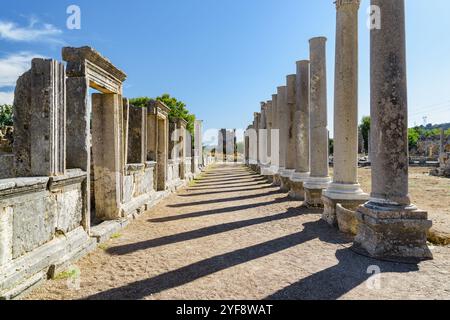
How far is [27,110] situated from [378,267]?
5466 mm

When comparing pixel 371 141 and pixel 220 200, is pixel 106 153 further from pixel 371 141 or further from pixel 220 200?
pixel 371 141

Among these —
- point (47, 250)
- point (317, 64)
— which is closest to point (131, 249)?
point (47, 250)

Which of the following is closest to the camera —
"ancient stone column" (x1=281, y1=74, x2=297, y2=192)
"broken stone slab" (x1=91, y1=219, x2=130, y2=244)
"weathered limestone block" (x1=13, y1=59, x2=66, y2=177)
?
"weathered limestone block" (x1=13, y1=59, x2=66, y2=177)

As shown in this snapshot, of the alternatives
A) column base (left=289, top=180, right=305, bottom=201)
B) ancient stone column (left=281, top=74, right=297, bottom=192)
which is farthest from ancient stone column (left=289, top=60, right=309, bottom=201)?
ancient stone column (left=281, top=74, right=297, bottom=192)

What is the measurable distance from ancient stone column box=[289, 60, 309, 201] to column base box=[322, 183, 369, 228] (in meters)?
3.63

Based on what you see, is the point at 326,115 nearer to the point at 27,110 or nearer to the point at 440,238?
the point at 440,238

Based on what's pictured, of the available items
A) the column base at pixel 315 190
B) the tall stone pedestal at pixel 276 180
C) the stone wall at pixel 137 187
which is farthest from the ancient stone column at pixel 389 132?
the tall stone pedestal at pixel 276 180

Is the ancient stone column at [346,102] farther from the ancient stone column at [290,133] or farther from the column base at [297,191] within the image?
the ancient stone column at [290,133]

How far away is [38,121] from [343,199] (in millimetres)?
5930

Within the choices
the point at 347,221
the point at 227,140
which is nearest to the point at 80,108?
the point at 347,221

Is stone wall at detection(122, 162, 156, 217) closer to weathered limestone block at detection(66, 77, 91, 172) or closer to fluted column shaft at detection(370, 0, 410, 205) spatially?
weathered limestone block at detection(66, 77, 91, 172)

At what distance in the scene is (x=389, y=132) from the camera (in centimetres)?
483

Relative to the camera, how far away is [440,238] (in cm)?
543

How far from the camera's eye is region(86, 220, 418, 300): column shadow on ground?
346 centimetres
